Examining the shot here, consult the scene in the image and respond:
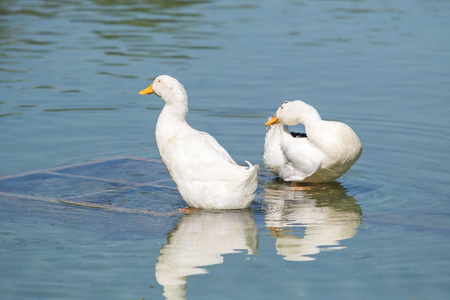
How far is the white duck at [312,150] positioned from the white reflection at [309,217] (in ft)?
0.65

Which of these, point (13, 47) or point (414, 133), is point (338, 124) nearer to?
point (414, 133)

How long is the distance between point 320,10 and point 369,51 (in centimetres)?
580

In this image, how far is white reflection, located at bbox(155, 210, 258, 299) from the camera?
6.07 m

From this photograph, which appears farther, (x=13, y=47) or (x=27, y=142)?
(x=13, y=47)

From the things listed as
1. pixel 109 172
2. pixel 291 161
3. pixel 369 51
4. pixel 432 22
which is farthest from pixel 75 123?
pixel 432 22

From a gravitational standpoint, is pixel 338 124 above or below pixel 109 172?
above

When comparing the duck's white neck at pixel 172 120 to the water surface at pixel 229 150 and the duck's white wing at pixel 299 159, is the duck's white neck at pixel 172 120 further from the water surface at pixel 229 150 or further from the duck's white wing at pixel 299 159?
the duck's white wing at pixel 299 159

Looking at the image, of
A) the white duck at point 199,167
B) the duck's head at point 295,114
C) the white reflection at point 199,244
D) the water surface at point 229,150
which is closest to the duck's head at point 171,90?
the white duck at point 199,167

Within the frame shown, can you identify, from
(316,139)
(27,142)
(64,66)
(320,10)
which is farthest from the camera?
(320,10)

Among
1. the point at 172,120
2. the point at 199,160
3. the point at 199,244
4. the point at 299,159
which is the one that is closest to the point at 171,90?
the point at 172,120

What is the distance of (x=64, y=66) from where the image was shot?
14719 mm

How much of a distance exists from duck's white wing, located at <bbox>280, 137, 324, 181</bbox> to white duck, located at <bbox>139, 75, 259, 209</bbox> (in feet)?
4.17

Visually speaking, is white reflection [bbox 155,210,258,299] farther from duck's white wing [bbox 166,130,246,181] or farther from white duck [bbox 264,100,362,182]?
white duck [bbox 264,100,362,182]

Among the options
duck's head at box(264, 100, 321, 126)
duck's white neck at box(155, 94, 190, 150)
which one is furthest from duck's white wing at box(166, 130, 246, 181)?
duck's head at box(264, 100, 321, 126)
